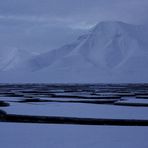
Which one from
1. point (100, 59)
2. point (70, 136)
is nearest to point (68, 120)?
point (70, 136)

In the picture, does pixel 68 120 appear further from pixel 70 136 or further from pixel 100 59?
pixel 100 59

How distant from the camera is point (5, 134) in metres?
6.31

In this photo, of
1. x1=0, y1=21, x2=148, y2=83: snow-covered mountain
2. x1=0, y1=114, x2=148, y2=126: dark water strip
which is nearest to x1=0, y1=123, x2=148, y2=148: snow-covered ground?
x1=0, y1=114, x2=148, y2=126: dark water strip

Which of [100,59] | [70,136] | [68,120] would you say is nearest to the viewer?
[70,136]

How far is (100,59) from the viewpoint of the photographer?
65500 mm

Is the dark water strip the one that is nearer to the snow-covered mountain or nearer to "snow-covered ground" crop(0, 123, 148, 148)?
"snow-covered ground" crop(0, 123, 148, 148)

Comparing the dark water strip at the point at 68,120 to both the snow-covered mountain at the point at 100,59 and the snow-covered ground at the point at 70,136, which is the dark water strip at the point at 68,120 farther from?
the snow-covered mountain at the point at 100,59

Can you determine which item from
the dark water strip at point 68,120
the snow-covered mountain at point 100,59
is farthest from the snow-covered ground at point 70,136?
the snow-covered mountain at point 100,59

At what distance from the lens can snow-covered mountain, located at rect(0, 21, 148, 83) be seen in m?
56.5

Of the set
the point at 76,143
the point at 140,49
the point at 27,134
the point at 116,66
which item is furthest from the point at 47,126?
the point at 140,49

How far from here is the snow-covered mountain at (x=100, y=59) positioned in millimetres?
56547

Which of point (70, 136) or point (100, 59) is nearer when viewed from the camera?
point (70, 136)

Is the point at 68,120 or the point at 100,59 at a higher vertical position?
the point at 100,59

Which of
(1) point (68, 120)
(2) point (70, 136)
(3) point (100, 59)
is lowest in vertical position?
(2) point (70, 136)
